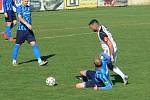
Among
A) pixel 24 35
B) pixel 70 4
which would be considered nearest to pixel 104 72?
pixel 24 35

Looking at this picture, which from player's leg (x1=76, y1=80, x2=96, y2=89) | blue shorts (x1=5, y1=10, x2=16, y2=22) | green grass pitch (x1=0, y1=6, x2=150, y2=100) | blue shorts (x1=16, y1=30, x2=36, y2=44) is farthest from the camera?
blue shorts (x1=5, y1=10, x2=16, y2=22)

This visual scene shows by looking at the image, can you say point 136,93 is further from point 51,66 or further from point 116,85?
point 51,66

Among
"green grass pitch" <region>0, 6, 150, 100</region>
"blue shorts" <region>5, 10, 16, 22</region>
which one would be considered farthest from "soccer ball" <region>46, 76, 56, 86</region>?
"blue shorts" <region>5, 10, 16, 22</region>

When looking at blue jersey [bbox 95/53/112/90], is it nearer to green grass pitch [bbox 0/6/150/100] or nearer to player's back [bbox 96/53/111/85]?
player's back [bbox 96/53/111/85]

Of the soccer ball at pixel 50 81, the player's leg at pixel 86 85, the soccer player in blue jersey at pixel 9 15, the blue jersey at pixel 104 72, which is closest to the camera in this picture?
the blue jersey at pixel 104 72

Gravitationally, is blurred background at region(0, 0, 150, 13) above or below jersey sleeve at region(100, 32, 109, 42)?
below

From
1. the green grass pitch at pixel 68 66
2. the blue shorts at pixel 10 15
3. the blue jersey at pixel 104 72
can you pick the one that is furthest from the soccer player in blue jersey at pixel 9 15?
the blue jersey at pixel 104 72

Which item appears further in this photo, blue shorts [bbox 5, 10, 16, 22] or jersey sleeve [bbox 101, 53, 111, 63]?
blue shorts [bbox 5, 10, 16, 22]

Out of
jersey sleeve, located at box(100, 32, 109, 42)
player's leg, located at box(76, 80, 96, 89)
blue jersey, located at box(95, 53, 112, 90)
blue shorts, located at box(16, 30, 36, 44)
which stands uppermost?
jersey sleeve, located at box(100, 32, 109, 42)

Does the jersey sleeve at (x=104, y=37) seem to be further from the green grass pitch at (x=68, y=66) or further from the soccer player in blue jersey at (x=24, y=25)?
the soccer player in blue jersey at (x=24, y=25)

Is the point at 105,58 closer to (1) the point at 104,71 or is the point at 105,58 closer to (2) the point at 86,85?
(1) the point at 104,71

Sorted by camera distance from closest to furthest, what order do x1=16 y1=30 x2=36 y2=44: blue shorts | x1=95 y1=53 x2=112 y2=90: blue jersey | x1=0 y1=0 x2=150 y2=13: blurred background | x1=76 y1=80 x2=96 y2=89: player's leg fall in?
x1=95 y1=53 x2=112 y2=90: blue jersey → x1=76 y1=80 x2=96 y2=89: player's leg → x1=16 y1=30 x2=36 y2=44: blue shorts → x1=0 y1=0 x2=150 y2=13: blurred background

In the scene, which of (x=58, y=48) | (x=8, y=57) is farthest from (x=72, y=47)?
(x=8, y=57)

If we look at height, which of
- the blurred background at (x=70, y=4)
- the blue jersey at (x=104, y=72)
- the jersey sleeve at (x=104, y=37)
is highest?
the jersey sleeve at (x=104, y=37)
